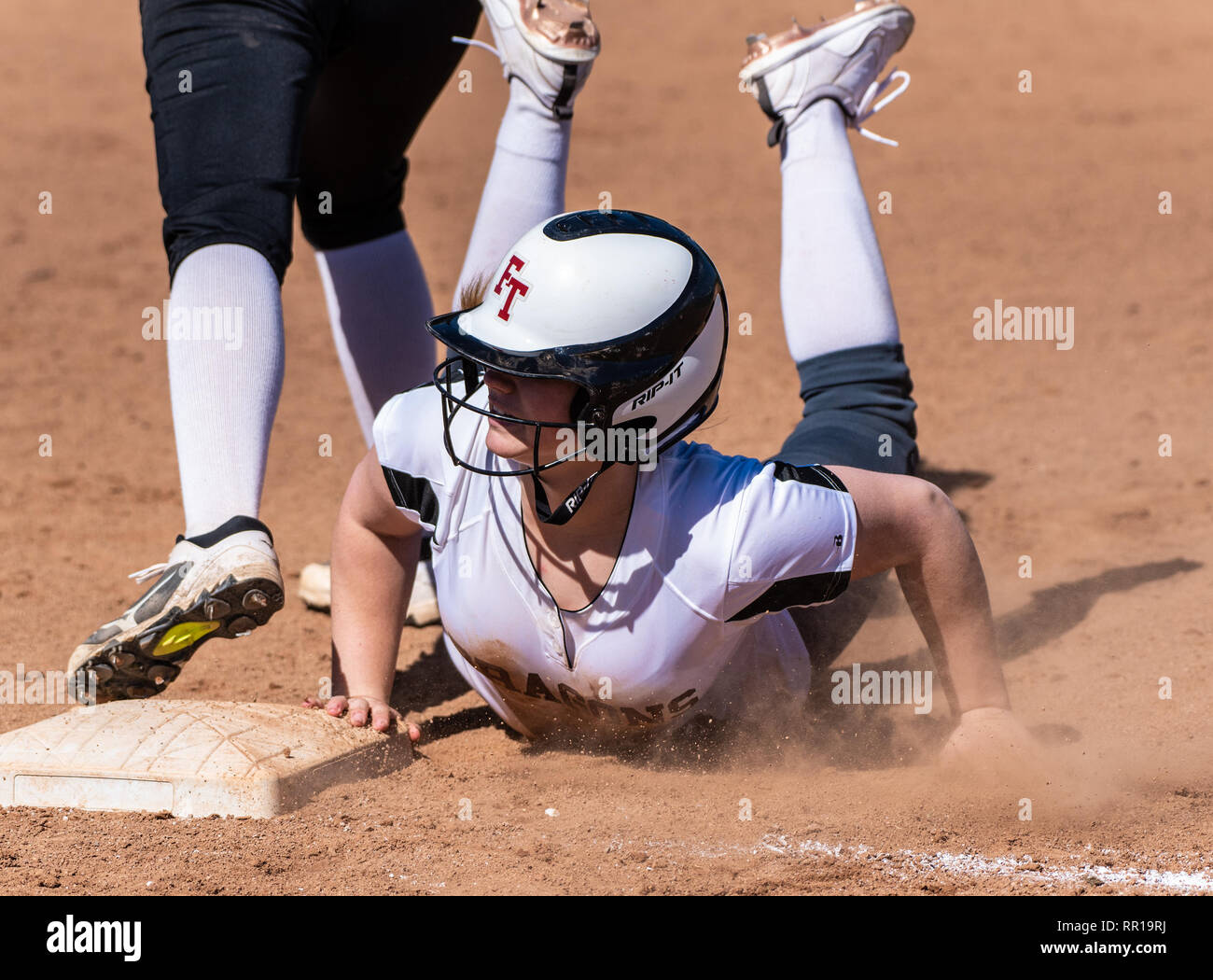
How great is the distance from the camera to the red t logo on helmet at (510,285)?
240 cm

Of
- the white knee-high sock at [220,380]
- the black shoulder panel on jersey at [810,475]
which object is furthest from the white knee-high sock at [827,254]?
the white knee-high sock at [220,380]

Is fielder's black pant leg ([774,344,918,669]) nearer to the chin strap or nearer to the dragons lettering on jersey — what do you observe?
the dragons lettering on jersey

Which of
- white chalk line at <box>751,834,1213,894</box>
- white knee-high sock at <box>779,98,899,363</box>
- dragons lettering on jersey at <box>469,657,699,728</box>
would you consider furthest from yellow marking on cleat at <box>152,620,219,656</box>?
white knee-high sock at <box>779,98,899,363</box>

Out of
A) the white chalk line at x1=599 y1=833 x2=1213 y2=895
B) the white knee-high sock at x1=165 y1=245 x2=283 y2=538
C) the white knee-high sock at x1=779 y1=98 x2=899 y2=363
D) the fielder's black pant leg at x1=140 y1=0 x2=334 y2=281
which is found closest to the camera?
the white chalk line at x1=599 y1=833 x2=1213 y2=895

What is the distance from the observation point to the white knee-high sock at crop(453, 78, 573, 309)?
3291 millimetres

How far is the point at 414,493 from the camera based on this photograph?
2.72 m

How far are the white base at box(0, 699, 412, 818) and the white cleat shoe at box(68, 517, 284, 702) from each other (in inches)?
4.8

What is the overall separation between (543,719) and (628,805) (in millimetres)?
388

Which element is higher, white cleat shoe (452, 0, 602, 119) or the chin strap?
white cleat shoe (452, 0, 602, 119)

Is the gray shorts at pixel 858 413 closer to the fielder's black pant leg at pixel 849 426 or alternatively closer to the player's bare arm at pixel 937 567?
the fielder's black pant leg at pixel 849 426

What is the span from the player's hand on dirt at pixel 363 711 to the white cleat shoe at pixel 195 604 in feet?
1.12

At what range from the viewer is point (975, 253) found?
25.3 ft

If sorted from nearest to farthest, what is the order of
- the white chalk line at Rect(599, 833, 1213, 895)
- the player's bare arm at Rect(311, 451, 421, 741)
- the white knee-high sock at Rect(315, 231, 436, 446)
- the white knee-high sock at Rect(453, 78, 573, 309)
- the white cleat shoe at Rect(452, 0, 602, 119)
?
the white chalk line at Rect(599, 833, 1213, 895) → the player's bare arm at Rect(311, 451, 421, 741) → the white cleat shoe at Rect(452, 0, 602, 119) → the white knee-high sock at Rect(453, 78, 573, 309) → the white knee-high sock at Rect(315, 231, 436, 446)

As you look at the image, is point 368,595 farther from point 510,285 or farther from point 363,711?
point 510,285
